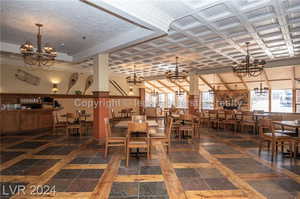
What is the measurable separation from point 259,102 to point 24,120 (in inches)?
523

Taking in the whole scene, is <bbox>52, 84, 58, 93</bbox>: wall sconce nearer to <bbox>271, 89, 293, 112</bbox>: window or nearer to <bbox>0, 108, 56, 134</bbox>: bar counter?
<bbox>0, 108, 56, 134</bbox>: bar counter

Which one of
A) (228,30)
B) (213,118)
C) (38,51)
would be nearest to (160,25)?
(228,30)

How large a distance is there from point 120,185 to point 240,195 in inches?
72.9

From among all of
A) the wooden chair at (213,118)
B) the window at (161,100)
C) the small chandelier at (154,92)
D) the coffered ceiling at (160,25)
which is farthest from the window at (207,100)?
the coffered ceiling at (160,25)

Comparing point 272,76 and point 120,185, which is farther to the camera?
point 272,76

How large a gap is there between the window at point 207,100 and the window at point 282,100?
13.1ft

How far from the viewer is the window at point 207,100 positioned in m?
13.4

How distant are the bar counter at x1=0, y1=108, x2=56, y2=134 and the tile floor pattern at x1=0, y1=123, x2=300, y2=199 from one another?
1969 mm

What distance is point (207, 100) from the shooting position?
45.1 ft

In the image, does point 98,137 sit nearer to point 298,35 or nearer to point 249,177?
point 249,177

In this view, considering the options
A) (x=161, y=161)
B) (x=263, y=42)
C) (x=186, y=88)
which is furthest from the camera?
(x=186, y=88)

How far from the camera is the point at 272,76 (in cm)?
983

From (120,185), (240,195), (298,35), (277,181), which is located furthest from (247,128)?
(120,185)

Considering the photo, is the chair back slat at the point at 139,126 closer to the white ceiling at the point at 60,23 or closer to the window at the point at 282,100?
the white ceiling at the point at 60,23
